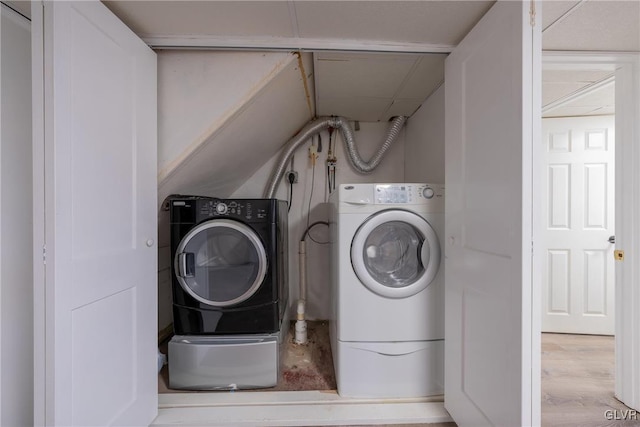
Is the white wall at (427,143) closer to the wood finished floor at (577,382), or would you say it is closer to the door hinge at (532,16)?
the door hinge at (532,16)

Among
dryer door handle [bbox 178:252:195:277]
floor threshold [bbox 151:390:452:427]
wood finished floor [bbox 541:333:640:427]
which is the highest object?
dryer door handle [bbox 178:252:195:277]

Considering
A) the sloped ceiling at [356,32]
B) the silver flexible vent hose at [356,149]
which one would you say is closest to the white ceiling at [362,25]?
the sloped ceiling at [356,32]

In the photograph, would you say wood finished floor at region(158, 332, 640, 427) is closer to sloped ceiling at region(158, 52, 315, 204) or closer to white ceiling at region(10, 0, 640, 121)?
sloped ceiling at region(158, 52, 315, 204)

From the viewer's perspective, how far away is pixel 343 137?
2590 millimetres

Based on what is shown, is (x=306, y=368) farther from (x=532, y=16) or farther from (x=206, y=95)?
(x=532, y=16)

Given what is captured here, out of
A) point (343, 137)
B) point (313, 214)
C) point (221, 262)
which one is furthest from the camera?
point (313, 214)

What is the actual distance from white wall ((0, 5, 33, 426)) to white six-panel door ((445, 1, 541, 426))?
1.77 m

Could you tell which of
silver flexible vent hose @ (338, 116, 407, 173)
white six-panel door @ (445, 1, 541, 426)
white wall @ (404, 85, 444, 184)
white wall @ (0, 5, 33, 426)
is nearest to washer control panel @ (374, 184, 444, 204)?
white six-panel door @ (445, 1, 541, 426)

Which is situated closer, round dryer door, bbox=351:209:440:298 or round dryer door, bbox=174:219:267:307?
round dryer door, bbox=351:209:440:298

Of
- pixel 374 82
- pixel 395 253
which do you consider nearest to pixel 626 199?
pixel 395 253

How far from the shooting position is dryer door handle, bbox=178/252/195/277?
165cm

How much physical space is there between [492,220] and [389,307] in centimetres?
72

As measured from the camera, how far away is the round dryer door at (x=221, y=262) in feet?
5.48

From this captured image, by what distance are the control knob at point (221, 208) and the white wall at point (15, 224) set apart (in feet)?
2.52
